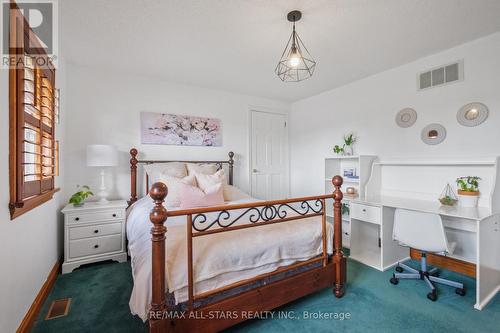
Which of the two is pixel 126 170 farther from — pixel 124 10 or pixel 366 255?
pixel 366 255

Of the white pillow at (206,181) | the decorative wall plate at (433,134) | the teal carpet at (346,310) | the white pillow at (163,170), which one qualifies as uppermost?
the decorative wall plate at (433,134)

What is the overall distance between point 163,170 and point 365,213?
2593 mm

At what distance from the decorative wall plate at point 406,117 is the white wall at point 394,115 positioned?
5cm

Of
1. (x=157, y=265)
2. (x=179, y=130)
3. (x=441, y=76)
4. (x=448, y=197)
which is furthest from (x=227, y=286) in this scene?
(x=441, y=76)

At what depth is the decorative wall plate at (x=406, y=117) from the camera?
284 centimetres

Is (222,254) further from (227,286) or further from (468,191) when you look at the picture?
(468,191)

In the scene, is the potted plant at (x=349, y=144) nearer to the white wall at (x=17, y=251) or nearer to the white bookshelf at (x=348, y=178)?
the white bookshelf at (x=348, y=178)

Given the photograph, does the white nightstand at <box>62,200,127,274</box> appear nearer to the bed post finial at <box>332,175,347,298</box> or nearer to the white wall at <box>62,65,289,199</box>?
the white wall at <box>62,65,289,199</box>

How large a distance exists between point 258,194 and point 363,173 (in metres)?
1.84

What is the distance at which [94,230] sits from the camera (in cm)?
262

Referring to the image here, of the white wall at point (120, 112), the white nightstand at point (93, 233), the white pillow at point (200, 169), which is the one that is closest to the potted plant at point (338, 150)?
the white wall at point (120, 112)

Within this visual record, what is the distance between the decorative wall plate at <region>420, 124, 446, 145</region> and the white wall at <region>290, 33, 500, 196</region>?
0.15 ft

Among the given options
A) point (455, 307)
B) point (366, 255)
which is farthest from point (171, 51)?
point (455, 307)

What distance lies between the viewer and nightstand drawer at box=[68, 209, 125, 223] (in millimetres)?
2532
